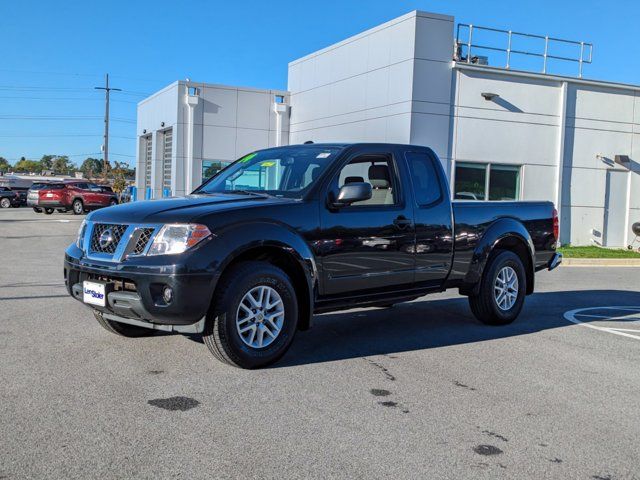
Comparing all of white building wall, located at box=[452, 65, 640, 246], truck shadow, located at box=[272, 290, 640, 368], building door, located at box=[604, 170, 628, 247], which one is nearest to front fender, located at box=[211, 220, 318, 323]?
truck shadow, located at box=[272, 290, 640, 368]

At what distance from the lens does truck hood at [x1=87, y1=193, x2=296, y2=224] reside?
5.23m

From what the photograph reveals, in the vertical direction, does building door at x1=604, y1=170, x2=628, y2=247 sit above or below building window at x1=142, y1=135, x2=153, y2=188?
below

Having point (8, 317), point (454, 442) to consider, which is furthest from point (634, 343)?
point (8, 317)

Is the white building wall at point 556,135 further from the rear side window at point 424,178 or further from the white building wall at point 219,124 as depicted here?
the rear side window at point 424,178

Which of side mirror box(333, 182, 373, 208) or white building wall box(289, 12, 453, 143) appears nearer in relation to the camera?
side mirror box(333, 182, 373, 208)

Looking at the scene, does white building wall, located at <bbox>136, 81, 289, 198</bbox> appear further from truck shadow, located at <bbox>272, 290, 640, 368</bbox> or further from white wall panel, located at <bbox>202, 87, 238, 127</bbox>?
truck shadow, located at <bbox>272, 290, 640, 368</bbox>

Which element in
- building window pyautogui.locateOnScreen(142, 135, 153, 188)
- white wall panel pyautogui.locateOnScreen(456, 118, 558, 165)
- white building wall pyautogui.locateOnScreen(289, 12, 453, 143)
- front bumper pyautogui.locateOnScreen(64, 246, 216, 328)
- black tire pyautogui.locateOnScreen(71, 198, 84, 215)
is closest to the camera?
front bumper pyautogui.locateOnScreen(64, 246, 216, 328)

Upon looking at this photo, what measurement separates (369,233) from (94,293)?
251cm

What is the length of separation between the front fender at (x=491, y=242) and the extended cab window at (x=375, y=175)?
1.41m

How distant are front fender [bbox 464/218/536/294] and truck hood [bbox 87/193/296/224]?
2.62m

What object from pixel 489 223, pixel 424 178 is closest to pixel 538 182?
pixel 489 223

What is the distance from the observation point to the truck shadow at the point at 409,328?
6301mm

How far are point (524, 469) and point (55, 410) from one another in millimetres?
2963

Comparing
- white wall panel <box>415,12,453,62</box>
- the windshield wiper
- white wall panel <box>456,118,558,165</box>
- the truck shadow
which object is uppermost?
white wall panel <box>415,12,453,62</box>
